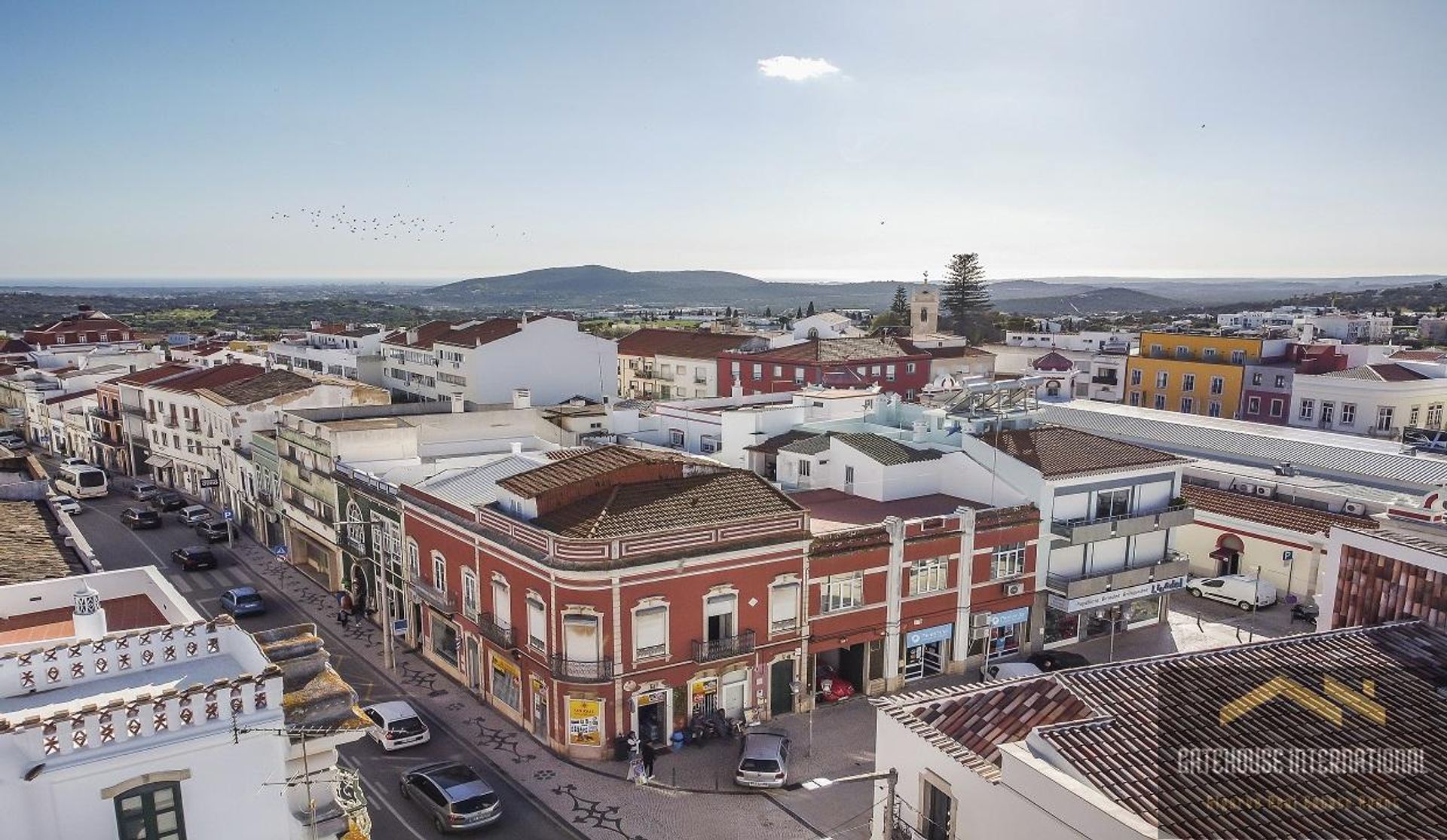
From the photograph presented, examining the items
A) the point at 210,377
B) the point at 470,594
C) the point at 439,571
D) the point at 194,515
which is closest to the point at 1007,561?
the point at 470,594

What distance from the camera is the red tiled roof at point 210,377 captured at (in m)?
61.1

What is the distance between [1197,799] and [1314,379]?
63.0 metres

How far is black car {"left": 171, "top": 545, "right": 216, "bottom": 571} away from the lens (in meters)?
46.1

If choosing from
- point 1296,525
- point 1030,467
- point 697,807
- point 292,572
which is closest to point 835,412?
point 1030,467

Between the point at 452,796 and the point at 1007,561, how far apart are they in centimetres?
2059

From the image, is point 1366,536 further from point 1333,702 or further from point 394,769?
point 394,769

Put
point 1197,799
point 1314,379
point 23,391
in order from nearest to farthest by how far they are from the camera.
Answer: point 1197,799, point 1314,379, point 23,391

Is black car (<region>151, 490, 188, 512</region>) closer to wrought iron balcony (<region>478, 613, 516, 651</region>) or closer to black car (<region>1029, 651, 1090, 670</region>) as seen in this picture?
wrought iron balcony (<region>478, 613, 516, 651</region>)

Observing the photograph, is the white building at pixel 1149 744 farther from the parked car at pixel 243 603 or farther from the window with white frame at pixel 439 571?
the parked car at pixel 243 603

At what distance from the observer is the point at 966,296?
142 meters

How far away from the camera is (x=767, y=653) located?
2956 centimetres

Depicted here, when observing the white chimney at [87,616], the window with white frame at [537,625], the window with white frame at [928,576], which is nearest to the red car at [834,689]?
the window with white frame at [928,576]

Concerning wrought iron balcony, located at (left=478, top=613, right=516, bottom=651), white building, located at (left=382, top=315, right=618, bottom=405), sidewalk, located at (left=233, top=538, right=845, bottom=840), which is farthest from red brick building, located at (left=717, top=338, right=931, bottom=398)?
wrought iron balcony, located at (left=478, top=613, right=516, bottom=651)

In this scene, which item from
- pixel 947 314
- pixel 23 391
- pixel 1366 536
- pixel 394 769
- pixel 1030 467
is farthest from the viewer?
pixel 947 314
